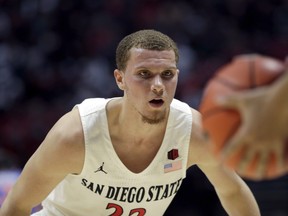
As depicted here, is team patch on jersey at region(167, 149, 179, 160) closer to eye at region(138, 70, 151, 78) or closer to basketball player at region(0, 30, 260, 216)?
basketball player at region(0, 30, 260, 216)

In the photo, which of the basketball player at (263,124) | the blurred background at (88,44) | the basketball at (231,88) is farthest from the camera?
the blurred background at (88,44)

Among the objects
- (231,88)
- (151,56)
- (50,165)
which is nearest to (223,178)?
(151,56)

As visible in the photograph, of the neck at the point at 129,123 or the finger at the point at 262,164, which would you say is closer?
the finger at the point at 262,164

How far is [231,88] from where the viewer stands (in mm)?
3129

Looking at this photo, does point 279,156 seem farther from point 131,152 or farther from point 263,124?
point 131,152

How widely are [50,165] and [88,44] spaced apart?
700 cm

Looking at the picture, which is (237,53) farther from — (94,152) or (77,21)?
(94,152)

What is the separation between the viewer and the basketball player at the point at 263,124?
2809 millimetres

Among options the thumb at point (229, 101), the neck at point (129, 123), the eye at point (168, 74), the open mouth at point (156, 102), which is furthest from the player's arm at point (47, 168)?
the thumb at point (229, 101)

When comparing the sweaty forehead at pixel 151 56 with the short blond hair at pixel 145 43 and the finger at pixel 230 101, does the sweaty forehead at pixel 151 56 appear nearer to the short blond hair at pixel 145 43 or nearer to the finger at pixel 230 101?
the short blond hair at pixel 145 43

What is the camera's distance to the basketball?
121 inches

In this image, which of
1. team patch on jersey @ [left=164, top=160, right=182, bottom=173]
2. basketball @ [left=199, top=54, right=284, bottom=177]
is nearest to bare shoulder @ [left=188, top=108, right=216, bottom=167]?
team patch on jersey @ [left=164, top=160, right=182, bottom=173]

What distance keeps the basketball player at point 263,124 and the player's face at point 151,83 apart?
1228mm

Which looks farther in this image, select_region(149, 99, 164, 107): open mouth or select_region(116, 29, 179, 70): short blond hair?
select_region(116, 29, 179, 70): short blond hair
